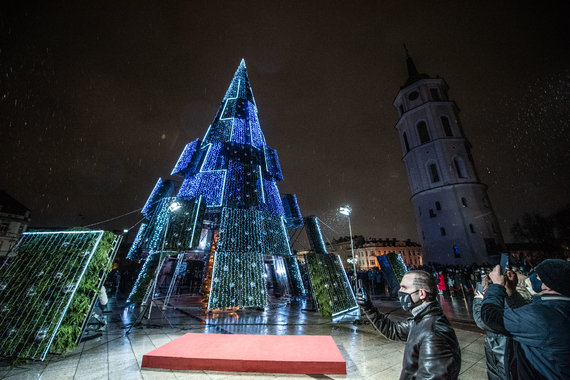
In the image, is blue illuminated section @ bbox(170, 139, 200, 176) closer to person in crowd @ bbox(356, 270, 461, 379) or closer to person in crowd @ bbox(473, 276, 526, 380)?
person in crowd @ bbox(356, 270, 461, 379)

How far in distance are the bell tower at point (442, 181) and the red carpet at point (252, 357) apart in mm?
32054

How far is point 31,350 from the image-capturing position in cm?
418

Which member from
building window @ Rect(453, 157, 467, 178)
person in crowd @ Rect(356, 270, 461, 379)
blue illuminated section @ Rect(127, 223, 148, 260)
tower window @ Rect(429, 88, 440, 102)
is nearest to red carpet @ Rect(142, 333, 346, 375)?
person in crowd @ Rect(356, 270, 461, 379)

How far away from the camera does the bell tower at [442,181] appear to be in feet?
93.5

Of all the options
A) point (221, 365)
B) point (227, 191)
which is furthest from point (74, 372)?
point (227, 191)

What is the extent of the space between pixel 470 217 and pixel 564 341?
A: 3491 cm

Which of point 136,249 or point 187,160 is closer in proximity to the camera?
point 136,249

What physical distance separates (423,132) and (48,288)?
4171 cm

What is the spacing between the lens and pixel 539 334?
72.2 inches

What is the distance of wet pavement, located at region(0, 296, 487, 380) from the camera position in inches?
145

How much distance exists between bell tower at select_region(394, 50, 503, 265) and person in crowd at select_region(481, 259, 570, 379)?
32.8 metres

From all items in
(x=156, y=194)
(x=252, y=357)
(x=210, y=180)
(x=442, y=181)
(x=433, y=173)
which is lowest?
(x=252, y=357)

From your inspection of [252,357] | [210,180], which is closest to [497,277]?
[252,357]

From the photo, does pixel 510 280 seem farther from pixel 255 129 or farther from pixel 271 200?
pixel 255 129
